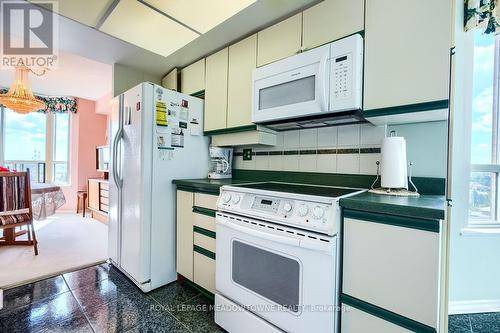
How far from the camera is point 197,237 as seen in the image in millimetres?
1901

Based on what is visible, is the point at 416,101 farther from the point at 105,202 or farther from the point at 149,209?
the point at 105,202

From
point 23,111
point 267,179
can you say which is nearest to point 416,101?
point 267,179

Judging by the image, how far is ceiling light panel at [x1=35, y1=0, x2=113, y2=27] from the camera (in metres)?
1.60

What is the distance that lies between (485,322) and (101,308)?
2689mm

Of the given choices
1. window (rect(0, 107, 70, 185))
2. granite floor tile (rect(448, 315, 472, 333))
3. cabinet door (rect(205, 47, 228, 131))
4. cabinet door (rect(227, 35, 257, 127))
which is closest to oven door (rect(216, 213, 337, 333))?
cabinet door (rect(227, 35, 257, 127))

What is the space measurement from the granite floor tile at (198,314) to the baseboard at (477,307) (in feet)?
5.55

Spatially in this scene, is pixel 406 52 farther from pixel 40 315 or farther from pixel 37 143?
pixel 37 143

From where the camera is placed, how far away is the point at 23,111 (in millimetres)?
3352

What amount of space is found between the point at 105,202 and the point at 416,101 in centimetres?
472

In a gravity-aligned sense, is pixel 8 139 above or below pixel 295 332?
above

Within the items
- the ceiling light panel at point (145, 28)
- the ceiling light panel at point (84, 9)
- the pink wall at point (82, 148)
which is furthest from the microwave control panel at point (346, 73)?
the pink wall at point (82, 148)

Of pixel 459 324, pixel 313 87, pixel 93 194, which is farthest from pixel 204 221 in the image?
pixel 93 194

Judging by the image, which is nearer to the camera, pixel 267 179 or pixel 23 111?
pixel 267 179

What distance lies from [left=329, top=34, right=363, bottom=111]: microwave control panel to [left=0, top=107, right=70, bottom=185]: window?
581cm
